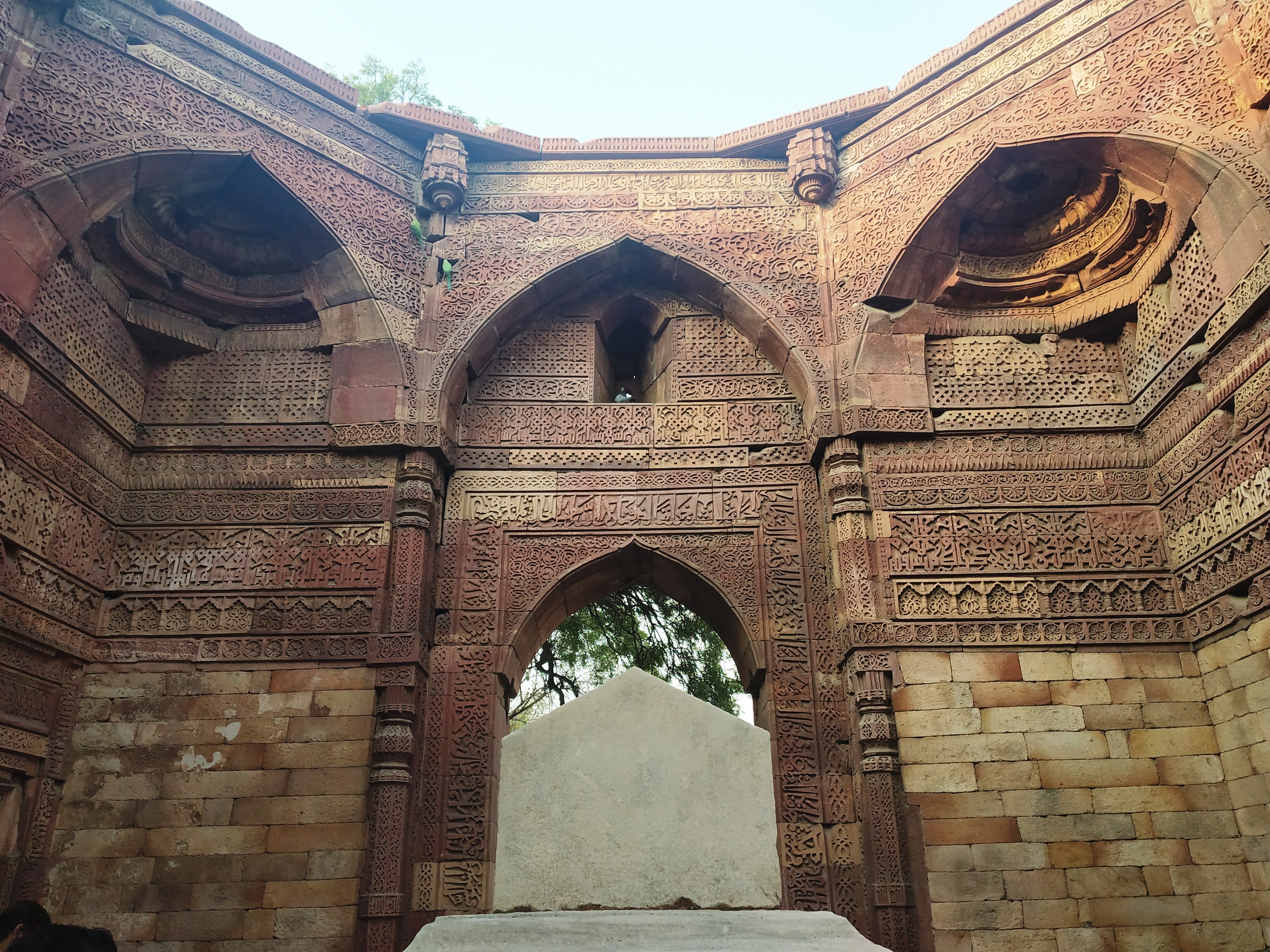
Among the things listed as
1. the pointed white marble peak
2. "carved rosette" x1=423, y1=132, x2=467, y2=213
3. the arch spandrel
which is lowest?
the pointed white marble peak

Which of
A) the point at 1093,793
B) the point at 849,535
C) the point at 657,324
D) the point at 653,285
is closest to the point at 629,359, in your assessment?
the point at 657,324

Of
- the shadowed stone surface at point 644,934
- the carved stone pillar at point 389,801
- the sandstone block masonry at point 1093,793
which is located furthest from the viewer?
the carved stone pillar at point 389,801

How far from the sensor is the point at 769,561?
24.9 feet

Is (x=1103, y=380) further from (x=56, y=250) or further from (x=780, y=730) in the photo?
(x=56, y=250)

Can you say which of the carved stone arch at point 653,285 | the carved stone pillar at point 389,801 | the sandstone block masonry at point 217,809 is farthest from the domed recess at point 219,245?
the carved stone pillar at point 389,801

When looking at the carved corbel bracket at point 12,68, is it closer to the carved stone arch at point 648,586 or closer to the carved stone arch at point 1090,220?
the carved stone arch at point 648,586

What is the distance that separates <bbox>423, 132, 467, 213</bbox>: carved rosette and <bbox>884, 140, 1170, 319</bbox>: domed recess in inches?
148

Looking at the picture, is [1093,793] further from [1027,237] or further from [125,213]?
[125,213]

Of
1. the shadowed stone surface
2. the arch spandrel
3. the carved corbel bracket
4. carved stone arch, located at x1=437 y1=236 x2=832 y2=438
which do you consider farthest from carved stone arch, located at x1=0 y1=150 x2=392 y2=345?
the shadowed stone surface

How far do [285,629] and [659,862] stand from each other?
4797mm

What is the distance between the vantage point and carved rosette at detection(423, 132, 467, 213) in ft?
27.5

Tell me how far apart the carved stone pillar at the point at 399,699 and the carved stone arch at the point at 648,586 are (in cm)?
81

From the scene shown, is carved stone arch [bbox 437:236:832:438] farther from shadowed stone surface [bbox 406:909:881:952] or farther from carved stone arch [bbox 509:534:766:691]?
shadowed stone surface [bbox 406:909:881:952]

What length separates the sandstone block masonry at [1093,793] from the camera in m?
5.99
